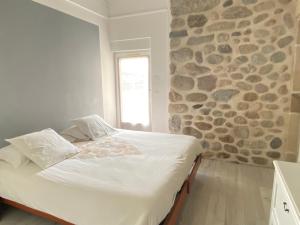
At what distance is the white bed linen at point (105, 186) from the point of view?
1.43 metres

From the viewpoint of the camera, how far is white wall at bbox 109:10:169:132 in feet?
12.2

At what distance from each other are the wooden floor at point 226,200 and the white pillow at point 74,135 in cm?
102

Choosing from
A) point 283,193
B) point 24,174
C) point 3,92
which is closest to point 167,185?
point 283,193

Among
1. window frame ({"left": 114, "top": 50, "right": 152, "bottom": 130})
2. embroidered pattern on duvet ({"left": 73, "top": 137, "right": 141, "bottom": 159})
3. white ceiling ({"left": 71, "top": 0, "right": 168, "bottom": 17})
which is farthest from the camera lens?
window frame ({"left": 114, "top": 50, "right": 152, "bottom": 130})

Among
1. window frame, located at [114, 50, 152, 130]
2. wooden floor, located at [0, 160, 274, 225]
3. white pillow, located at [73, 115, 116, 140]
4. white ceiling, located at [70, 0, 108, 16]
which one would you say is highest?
white ceiling, located at [70, 0, 108, 16]

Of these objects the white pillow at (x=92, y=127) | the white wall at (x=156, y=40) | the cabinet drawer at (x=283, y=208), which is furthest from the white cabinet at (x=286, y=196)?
the white wall at (x=156, y=40)

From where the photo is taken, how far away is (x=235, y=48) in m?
3.13

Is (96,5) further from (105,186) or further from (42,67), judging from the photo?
(105,186)

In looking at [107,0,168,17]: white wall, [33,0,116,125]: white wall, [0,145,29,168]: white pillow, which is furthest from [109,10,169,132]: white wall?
[0,145,29,168]: white pillow

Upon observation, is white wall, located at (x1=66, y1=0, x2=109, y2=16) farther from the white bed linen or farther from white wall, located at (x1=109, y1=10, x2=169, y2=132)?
the white bed linen

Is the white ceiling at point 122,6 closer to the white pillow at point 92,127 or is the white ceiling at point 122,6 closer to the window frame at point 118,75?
the window frame at point 118,75

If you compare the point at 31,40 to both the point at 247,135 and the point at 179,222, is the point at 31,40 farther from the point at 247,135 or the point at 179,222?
the point at 247,135

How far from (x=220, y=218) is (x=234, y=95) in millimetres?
1928

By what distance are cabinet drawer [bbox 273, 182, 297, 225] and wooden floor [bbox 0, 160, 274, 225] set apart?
72cm
